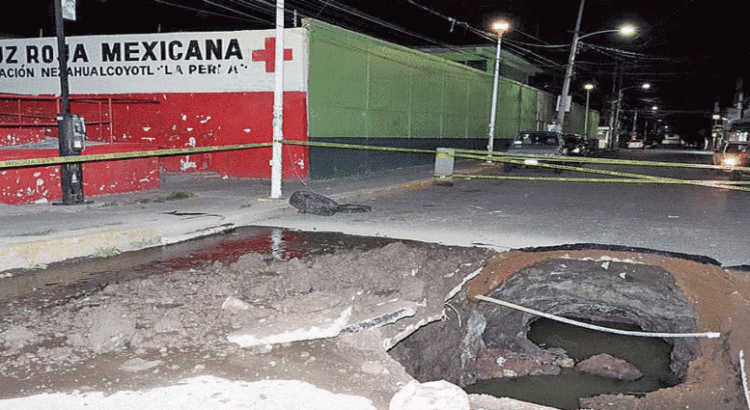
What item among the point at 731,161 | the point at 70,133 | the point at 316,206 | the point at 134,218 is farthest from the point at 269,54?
the point at 731,161

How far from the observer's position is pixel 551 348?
9.05 metres

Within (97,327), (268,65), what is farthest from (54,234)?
(268,65)

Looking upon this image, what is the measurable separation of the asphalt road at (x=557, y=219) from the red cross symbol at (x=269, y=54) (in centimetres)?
452

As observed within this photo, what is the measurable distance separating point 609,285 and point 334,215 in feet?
17.1

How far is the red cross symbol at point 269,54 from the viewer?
15.4 m

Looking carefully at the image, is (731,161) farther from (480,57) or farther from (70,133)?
(70,133)

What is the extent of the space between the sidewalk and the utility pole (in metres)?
0.27

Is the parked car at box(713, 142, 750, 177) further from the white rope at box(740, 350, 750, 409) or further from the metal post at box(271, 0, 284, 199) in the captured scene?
the white rope at box(740, 350, 750, 409)

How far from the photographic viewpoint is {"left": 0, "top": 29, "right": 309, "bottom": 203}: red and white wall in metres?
15.5

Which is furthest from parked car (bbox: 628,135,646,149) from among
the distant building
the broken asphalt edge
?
the broken asphalt edge

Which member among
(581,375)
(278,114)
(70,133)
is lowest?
(581,375)

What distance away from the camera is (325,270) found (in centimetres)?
643

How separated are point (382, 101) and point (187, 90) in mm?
6290

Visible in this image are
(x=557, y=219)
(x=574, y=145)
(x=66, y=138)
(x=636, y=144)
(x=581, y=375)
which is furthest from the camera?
(x=636, y=144)
